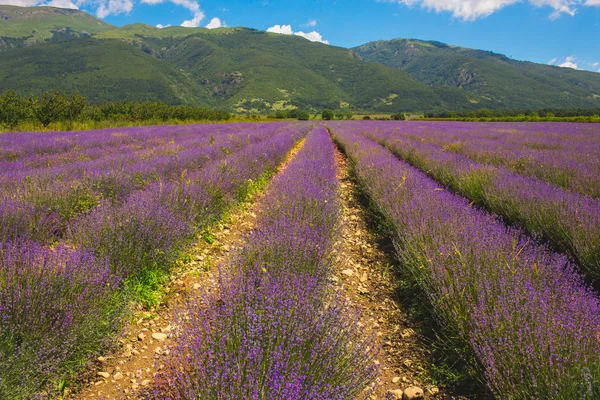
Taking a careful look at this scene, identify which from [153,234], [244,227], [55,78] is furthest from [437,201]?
[55,78]

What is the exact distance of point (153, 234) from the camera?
2.90 m

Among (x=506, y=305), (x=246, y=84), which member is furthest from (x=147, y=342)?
(x=246, y=84)

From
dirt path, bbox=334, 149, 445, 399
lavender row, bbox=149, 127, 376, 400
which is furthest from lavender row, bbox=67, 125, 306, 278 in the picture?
dirt path, bbox=334, 149, 445, 399

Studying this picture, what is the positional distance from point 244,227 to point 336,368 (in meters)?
3.47

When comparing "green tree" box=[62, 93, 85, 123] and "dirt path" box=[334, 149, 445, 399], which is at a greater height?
"green tree" box=[62, 93, 85, 123]

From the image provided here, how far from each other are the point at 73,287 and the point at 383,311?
2.41 metres

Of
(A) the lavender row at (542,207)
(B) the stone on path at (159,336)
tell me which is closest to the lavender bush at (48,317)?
(B) the stone on path at (159,336)

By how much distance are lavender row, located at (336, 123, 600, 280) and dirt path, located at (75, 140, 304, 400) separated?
3.46 m

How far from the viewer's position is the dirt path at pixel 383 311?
2.03 m

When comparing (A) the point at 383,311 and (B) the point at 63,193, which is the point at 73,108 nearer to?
(B) the point at 63,193

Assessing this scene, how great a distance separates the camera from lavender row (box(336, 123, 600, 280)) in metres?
2.86

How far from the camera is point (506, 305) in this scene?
5.94 feet

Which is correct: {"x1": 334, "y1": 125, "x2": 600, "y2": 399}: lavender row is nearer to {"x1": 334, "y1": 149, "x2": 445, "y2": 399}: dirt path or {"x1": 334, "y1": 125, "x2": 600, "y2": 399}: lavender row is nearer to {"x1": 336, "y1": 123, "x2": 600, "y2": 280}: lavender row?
{"x1": 334, "y1": 149, "x2": 445, "y2": 399}: dirt path

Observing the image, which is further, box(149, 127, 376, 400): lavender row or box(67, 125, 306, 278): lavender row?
box(67, 125, 306, 278): lavender row
